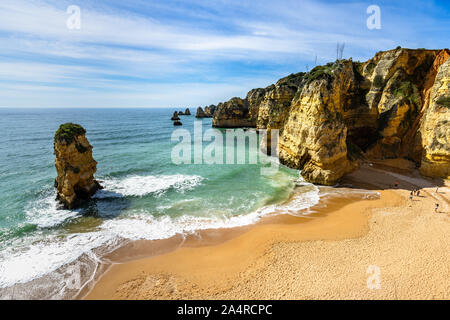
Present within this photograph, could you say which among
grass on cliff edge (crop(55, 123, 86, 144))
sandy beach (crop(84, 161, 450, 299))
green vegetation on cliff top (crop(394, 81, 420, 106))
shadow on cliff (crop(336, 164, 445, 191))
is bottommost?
sandy beach (crop(84, 161, 450, 299))

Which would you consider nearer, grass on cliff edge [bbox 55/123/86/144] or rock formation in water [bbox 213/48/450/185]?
grass on cliff edge [bbox 55/123/86/144]

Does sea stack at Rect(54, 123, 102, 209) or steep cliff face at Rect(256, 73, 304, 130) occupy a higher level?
steep cliff face at Rect(256, 73, 304, 130)

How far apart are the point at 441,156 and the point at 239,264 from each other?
70.1ft

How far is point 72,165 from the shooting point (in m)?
17.4

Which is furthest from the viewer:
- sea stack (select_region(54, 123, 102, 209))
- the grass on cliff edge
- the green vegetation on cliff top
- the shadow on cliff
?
the green vegetation on cliff top

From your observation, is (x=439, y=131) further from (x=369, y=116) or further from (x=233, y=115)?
(x=233, y=115)

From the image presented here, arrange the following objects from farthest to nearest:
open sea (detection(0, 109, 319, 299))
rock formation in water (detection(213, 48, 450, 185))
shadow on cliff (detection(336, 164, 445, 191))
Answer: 1. rock formation in water (detection(213, 48, 450, 185))
2. shadow on cliff (detection(336, 164, 445, 191))
3. open sea (detection(0, 109, 319, 299))

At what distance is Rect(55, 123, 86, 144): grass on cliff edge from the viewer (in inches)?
656

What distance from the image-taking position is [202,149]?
4066cm

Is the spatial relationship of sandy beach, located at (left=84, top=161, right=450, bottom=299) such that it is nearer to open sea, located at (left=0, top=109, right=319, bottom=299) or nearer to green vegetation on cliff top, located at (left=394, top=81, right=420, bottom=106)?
open sea, located at (left=0, top=109, right=319, bottom=299)

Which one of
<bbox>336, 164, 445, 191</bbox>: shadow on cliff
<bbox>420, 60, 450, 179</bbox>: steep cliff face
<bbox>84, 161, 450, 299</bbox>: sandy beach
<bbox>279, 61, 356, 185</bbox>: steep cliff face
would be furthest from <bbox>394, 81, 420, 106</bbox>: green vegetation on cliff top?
<bbox>84, 161, 450, 299</bbox>: sandy beach

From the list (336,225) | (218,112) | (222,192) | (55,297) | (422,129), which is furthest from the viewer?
(218,112)
